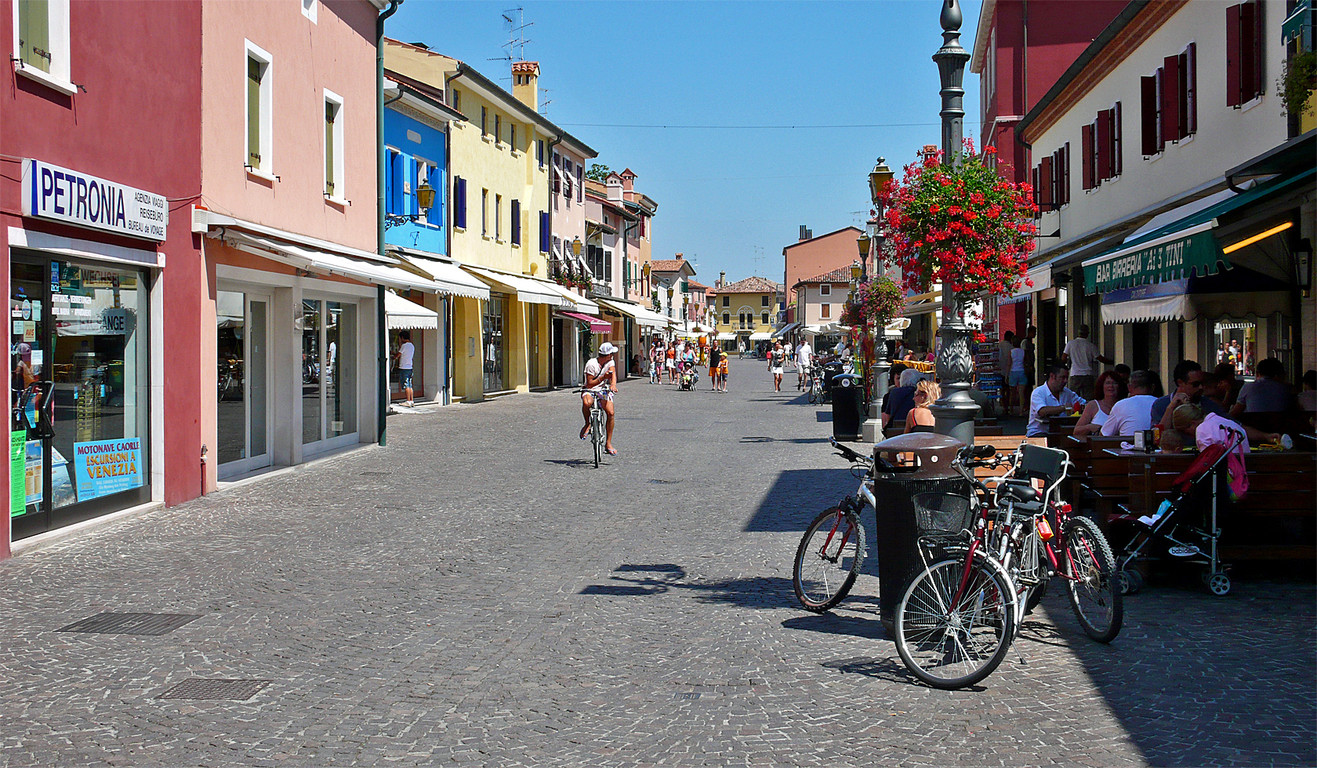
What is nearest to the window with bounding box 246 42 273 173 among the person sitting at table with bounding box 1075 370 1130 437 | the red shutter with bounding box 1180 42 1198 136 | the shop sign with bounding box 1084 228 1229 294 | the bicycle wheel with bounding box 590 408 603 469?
the bicycle wheel with bounding box 590 408 603 469

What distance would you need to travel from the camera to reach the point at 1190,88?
51.0 feet

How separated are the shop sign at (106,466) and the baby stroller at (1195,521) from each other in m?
8.11

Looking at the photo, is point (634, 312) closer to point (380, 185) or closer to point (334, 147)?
point (380, 185)

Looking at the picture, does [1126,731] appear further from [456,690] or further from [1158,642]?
[456,690]

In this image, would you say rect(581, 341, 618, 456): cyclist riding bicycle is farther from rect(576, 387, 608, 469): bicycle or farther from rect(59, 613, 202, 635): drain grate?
rect(59, 613, 202, 635): drain grate

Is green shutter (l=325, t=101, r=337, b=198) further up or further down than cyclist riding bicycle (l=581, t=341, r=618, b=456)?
further up

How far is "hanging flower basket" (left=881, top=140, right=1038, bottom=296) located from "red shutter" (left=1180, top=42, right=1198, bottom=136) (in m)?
7.82

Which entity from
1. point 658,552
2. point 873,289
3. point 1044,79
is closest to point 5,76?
point 658,552

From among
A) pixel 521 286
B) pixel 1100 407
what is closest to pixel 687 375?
pixel 521 286

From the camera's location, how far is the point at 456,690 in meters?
5.36

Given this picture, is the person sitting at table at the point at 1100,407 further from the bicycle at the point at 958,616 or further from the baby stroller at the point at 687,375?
the baby stroller at the point at 687,375

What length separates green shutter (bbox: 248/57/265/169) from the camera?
44.3 ft

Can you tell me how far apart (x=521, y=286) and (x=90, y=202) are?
71.3 feet

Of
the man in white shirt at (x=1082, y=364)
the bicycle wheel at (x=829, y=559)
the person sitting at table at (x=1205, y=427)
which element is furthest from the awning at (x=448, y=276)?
the person sitting at table at (x=1205, y=427)
